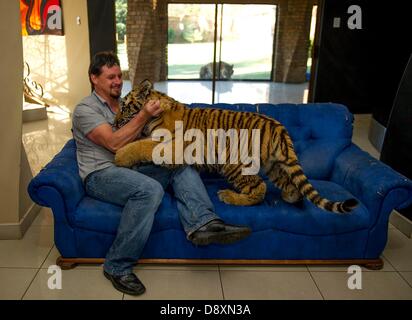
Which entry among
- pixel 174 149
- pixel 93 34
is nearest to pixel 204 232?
pixel 174 149

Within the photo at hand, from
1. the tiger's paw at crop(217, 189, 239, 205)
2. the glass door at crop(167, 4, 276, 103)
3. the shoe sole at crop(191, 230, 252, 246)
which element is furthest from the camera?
the glass door at crop(167, 4, 276, 103)

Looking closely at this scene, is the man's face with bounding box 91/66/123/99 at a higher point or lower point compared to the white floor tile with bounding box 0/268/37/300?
higher

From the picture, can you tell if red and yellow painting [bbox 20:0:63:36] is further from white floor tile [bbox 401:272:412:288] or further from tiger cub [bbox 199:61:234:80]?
white floor tile [bbox 401:272:412:288]

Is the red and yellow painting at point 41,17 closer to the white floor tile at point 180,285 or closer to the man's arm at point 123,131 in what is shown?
the man's arm at point 123,131

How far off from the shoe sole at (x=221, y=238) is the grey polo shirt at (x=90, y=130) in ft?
2.33

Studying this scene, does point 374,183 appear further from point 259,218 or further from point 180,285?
point 180,285

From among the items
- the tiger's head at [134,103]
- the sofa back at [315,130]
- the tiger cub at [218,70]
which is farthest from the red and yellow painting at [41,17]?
the tiger's head at [134,103]

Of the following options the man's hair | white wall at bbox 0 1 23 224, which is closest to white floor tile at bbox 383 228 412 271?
the man's hair

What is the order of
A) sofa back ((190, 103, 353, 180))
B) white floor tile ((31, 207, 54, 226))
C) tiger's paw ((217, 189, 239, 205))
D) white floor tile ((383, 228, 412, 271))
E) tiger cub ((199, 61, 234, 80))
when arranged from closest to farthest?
tiger's paw ((217, 189, 239, 205)) → white floor tile ((383, 228, 412, 271)) → sofa back ((190, 103, 353, 180)) → white floor tile ((31, 207, 54, 226)) → tiger cub ((199, 61, 234, 80))

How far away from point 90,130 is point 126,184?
0.37 m

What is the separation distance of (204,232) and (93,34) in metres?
4.36

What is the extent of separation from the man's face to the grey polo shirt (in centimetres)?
6

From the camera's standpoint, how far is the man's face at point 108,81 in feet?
7.66

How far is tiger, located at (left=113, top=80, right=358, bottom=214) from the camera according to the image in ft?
7.57
